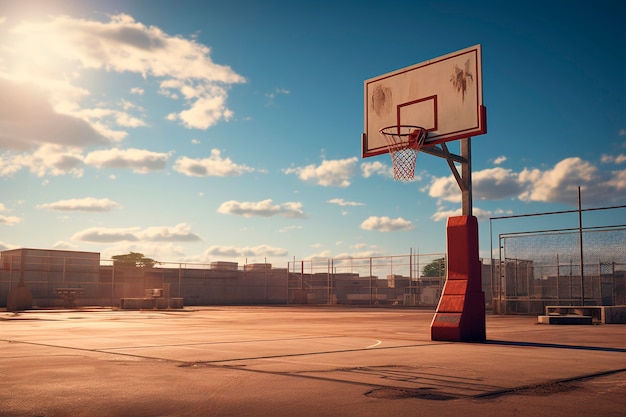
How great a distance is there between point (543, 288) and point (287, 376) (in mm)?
25861

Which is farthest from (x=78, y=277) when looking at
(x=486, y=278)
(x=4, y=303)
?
(x=486, y=278)

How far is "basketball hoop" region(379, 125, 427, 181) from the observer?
1556cm

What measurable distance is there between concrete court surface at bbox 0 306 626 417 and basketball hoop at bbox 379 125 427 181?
504 centimetres

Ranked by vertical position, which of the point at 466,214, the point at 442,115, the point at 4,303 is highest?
the point at 442,115

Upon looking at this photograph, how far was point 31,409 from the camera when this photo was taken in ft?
18.9

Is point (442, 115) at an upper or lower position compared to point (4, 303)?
upper

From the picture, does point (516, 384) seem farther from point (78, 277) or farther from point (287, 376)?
point (78, 277)

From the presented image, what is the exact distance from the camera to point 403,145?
15.9 metres

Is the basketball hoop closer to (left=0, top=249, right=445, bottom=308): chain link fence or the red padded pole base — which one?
the red padded pole base

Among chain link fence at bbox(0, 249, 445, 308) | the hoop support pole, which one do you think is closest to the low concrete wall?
chain link fence at bbox(0, 249, 445, 308)

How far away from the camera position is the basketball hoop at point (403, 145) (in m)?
15.6

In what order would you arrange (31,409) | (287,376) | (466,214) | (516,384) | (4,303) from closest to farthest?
1. (31,409)
2. (516,384)
3. (287,376)
4. (466,214)
5. (4,303)

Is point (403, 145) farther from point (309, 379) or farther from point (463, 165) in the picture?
point (309, 379)

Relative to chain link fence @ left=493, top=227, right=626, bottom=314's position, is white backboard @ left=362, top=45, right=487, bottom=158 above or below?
above
